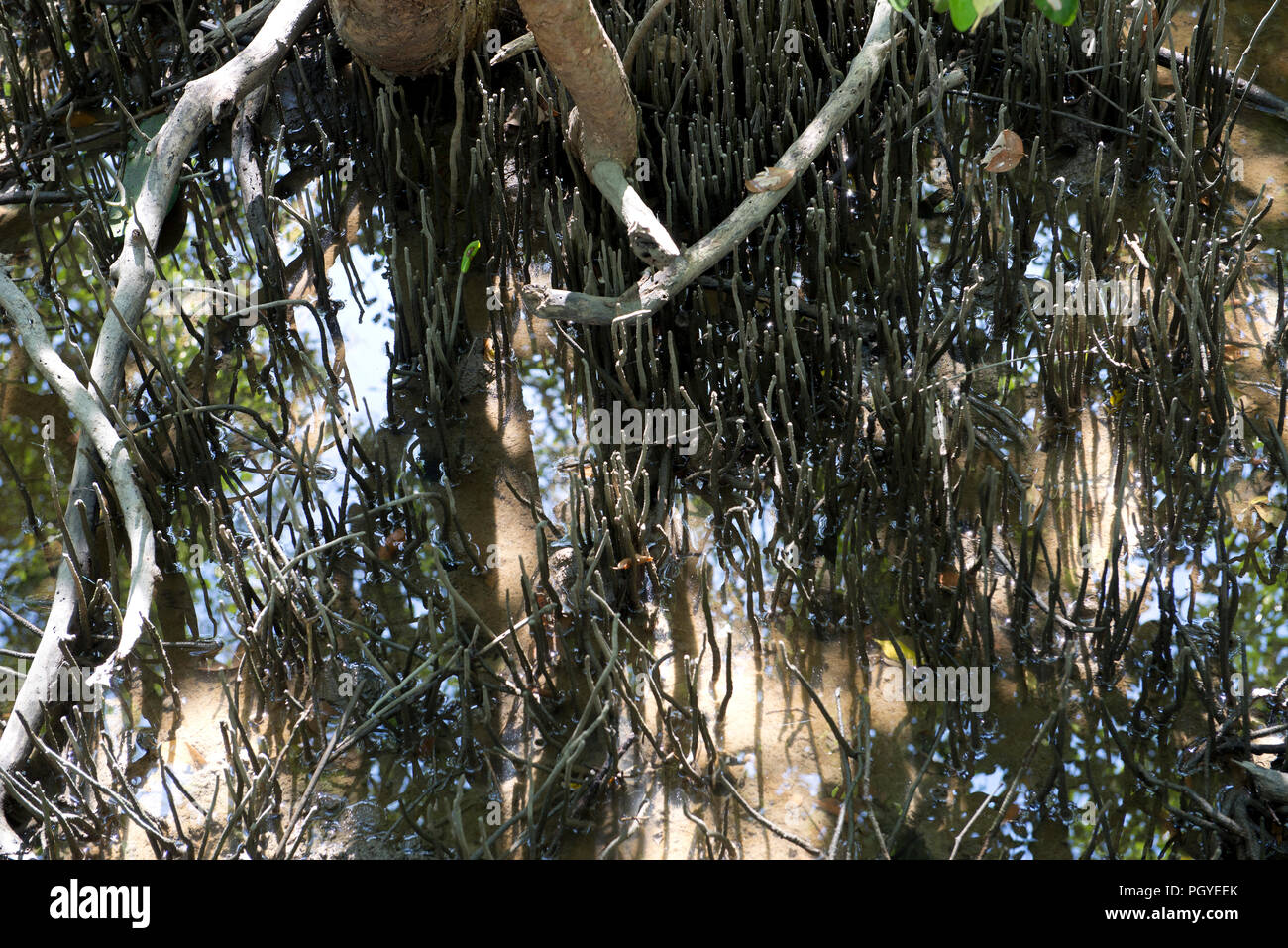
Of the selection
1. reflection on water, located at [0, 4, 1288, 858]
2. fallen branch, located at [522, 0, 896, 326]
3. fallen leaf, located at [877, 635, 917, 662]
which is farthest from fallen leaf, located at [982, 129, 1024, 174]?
fallen leaf, located at [877, 635, 917, 662]

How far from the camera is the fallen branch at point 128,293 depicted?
257 centimetres

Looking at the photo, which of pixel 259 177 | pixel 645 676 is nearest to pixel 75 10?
pixel 259 177

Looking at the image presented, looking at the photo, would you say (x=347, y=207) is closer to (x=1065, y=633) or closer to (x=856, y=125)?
(x=856, y=125)

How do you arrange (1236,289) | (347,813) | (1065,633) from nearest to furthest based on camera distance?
(347,813), (1065,633), (1236,289)

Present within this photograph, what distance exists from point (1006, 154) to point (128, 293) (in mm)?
2678

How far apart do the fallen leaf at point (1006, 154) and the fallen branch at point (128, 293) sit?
7.76 feet

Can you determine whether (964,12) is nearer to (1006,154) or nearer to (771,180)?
(771,180)

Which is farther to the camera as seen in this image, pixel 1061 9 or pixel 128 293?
pixel 128 293

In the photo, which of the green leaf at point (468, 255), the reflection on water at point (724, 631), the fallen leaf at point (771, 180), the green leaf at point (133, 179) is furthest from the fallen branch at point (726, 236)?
the green leaf at point (133, 179)

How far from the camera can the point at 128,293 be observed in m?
3.28

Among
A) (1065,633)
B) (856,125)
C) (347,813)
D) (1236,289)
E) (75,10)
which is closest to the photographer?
(347,813)

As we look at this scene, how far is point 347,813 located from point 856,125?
8.65 feet

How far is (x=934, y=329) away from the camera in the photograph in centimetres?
322

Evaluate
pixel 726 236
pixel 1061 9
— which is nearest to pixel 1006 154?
pixel 726 236
